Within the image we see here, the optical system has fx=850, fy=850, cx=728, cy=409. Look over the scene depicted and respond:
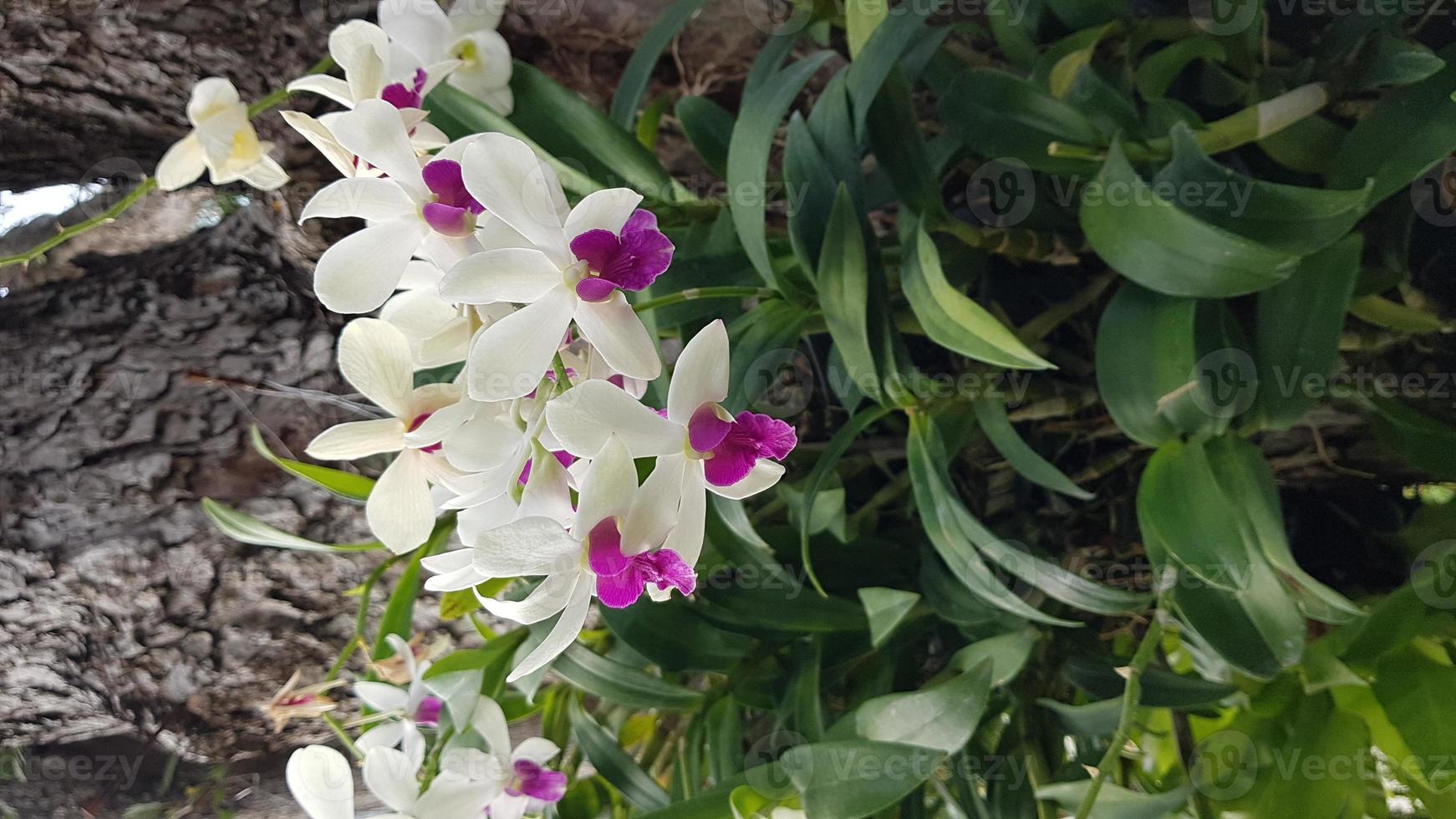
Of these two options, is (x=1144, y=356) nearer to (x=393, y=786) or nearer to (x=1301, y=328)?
(x=1301, y=328)

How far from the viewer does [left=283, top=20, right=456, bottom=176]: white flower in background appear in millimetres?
421

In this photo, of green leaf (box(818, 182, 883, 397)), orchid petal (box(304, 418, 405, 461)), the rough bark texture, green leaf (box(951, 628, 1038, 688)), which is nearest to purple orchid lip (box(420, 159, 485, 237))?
orchid petal (box(304, 418, 405, 461))

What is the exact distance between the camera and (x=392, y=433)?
46 centimetres

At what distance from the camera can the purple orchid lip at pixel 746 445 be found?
1.18 ft

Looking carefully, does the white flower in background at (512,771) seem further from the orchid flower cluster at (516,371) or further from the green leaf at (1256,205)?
the green leaf at (1256,205)

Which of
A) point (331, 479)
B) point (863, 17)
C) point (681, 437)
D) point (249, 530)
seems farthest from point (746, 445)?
point (249, 530)

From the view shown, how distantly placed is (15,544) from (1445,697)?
1270mm

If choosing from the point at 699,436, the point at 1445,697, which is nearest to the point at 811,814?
the point at 699,436

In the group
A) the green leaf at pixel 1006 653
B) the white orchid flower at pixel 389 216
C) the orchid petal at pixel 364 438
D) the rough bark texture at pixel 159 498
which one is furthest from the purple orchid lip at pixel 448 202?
the rough bark texture at pixel 159 498

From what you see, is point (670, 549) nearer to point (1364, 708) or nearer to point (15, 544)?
point (1364, 708)

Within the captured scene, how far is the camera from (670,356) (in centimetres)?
73

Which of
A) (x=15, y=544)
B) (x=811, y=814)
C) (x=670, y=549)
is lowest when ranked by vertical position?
(x=15, y=544)

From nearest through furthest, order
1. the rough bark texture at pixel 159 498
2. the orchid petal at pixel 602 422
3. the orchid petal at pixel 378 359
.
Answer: the orchid petal at pixel 602 422 < the orchid petal at pixel 378 359 < the rough bark texture at pixel 159 498

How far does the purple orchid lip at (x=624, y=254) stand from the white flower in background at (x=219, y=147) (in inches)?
14.4
